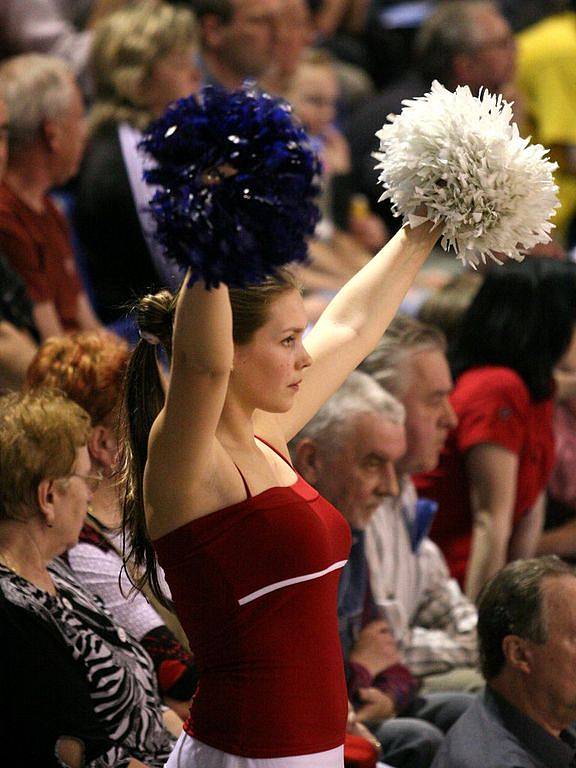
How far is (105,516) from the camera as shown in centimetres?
303

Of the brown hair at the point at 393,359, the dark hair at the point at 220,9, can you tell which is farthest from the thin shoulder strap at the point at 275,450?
the dark hair at the point at 220,9

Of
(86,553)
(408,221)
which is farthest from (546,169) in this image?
(86,553)

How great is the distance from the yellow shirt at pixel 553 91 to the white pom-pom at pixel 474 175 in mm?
4592

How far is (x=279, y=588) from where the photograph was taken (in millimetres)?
2053

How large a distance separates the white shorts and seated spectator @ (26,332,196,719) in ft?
2.47

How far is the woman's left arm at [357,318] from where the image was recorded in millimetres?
2385

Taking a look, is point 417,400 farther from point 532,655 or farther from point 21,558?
point 21,558

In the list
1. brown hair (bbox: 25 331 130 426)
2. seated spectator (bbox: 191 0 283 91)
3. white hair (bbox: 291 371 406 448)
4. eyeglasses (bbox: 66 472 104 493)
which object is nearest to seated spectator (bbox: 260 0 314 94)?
seated spectator (bbox: 191 0 283 91)

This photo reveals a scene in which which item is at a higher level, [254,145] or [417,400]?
[254,145]

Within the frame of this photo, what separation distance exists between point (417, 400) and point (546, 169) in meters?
1.71

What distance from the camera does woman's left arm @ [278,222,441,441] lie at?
93.9 inches

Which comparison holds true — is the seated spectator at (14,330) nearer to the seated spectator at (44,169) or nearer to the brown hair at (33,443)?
the seated spectator at (44,169)

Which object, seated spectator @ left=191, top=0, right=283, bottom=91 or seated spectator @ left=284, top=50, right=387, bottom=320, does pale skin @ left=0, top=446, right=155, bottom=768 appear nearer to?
seated spectator @ left=191, top=0, right=283, bottom=91

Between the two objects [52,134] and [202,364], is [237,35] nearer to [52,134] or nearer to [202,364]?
[52,134]
